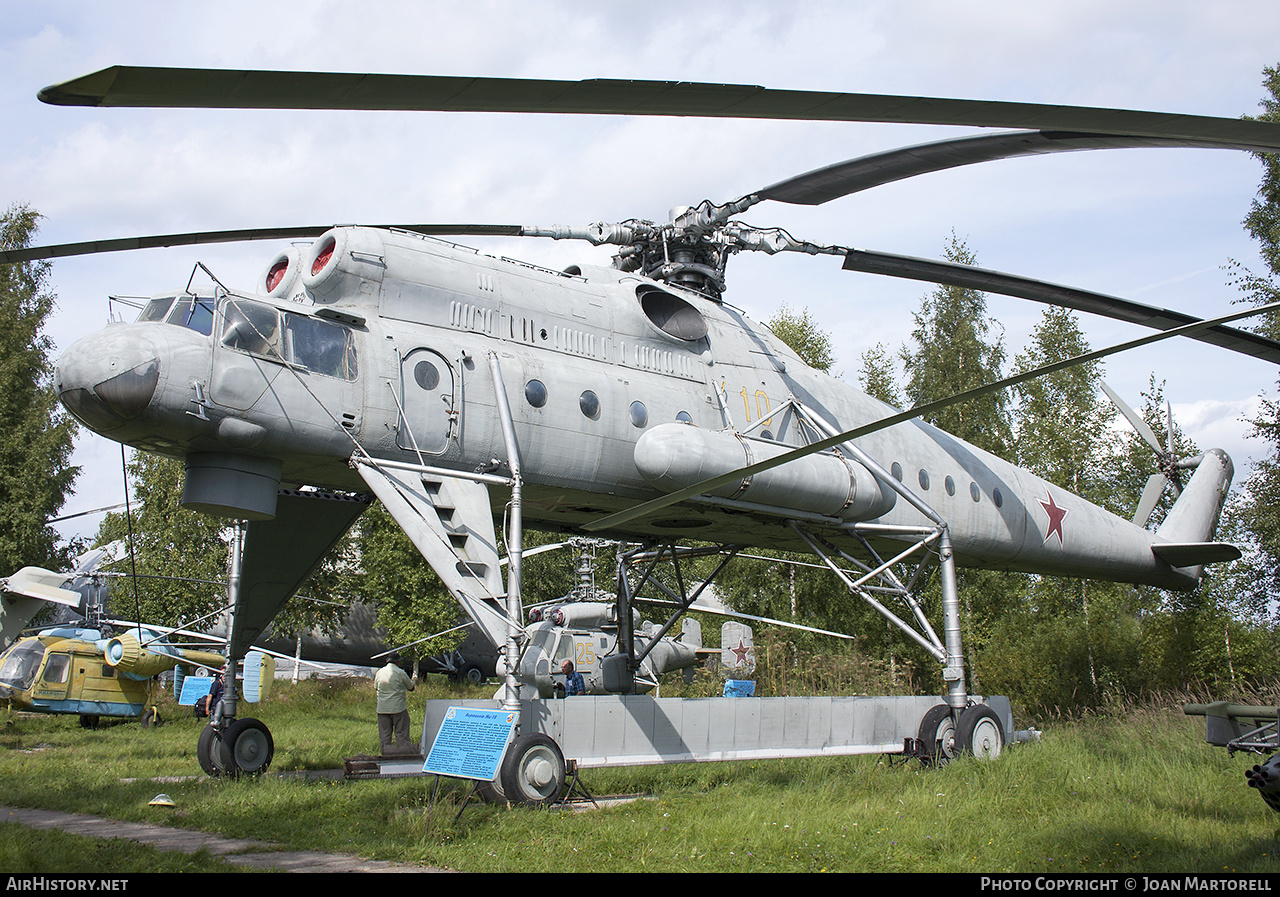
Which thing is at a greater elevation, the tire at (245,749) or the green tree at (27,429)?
the green tree at (27,429)

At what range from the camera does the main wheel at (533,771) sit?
804cm

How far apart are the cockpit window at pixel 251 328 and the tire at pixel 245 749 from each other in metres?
4.58

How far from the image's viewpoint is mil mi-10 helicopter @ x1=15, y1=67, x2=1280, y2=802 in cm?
836

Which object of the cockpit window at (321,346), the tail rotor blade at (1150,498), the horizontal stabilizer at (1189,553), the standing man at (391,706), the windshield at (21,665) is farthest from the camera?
the windshield at (21,665)

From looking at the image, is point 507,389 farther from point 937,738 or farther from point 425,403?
point 937,738

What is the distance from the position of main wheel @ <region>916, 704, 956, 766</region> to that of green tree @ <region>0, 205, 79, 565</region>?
25683mm

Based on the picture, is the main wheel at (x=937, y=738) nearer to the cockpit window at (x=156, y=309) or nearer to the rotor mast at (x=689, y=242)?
the rotor mast at (x=689, y=242)

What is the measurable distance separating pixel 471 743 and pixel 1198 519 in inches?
571

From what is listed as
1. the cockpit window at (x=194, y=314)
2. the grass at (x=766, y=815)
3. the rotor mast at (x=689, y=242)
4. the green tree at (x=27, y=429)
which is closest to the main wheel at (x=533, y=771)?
the grass at (x=766, y=815)

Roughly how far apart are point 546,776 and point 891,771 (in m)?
4.39

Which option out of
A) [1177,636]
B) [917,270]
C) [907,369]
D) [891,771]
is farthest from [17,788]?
[907,369]

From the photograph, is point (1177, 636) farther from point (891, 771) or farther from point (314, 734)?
point (314, 734)

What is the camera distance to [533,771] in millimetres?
8258
